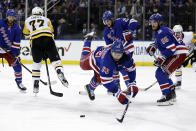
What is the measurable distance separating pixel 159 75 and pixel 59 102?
1235 millimetres

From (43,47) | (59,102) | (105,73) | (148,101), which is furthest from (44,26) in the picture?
(148,101)

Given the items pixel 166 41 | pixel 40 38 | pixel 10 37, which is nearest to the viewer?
pixel 166 41

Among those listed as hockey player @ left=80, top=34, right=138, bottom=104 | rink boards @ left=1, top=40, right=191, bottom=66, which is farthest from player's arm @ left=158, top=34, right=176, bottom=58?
rink boards @ left=1, top=40, right=191, bottom=66

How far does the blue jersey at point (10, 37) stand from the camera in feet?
14.6

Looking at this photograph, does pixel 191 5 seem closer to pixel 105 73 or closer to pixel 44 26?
pixel 44 26

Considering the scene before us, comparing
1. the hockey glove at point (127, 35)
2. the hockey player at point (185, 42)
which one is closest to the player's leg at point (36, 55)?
the hockey glove at point (127, 35)

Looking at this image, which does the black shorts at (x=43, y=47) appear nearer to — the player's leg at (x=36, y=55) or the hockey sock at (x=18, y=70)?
the player's leg at (x=36, y=55)

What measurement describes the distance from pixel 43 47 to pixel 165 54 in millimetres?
1523

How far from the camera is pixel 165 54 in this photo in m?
3.78

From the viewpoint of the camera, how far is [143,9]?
8.66 meters

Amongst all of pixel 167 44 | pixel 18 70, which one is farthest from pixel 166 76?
pixel 18 70

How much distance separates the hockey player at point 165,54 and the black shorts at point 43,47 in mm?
1265

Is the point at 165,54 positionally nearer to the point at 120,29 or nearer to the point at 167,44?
the point at 167,44


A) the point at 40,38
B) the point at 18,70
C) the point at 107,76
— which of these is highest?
the point at 40,38
